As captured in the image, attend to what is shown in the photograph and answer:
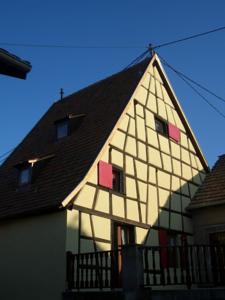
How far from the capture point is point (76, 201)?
11156mm

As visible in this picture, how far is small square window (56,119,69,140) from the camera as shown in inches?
594

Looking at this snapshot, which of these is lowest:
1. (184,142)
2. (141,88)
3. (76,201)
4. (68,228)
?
(68,228)

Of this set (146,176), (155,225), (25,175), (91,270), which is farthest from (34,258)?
(146,176)

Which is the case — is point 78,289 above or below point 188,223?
below

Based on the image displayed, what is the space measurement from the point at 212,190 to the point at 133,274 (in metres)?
7.81

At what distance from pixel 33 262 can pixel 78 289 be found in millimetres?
1698

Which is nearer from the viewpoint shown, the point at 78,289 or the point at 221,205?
the point at 78,289

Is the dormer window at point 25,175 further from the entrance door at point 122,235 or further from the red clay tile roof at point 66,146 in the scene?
the entrance door at point 122,235

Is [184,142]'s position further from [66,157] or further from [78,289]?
[78,289]

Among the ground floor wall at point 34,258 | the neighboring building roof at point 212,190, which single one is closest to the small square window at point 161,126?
the neighboring building roof at point 212,190

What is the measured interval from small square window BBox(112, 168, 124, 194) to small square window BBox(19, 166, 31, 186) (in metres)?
2.58

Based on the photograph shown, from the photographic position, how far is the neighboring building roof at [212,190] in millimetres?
15066

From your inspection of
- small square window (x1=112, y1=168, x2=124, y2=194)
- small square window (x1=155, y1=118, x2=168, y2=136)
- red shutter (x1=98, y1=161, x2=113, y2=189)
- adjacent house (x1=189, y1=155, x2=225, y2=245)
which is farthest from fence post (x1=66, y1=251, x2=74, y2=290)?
small square window (x1=155, y1=118, x2=168, y2=136)

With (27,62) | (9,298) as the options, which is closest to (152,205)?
(9,298)
